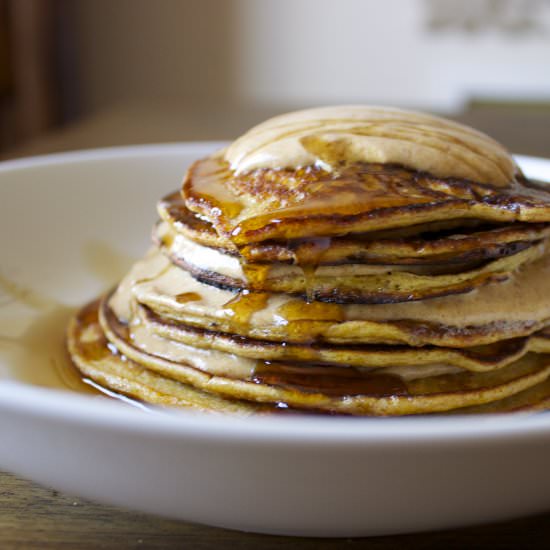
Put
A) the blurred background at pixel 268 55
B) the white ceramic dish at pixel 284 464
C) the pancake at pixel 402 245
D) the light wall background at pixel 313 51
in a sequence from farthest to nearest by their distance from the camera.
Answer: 1. the light wall background at pixel 313 51
2. the blurred background at pixel 268 55
3. the pancake at pixel 402 245
4. the white ceramic dish at pixel 284 464

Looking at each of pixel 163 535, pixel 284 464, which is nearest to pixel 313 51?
pixel 163 535

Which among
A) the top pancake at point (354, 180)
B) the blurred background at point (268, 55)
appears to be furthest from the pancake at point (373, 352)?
the blurred background at point (268, 55)

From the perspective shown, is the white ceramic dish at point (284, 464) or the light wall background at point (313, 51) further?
the light wall background at point (313, 51)

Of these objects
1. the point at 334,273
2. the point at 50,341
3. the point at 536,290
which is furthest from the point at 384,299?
the point at 50,341

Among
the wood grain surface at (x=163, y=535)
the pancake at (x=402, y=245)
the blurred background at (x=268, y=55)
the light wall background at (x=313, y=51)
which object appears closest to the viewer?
the wood grain surface at (x=163, y=535)

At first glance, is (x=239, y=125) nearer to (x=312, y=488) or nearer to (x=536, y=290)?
(x=536, y=290)

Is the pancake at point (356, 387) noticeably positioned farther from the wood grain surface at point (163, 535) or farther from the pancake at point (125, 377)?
the wood grain surface at point (163, 535)

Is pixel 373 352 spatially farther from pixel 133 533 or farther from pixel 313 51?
pixel 313 51

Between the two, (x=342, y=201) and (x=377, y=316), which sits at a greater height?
(x=342, y=201)
